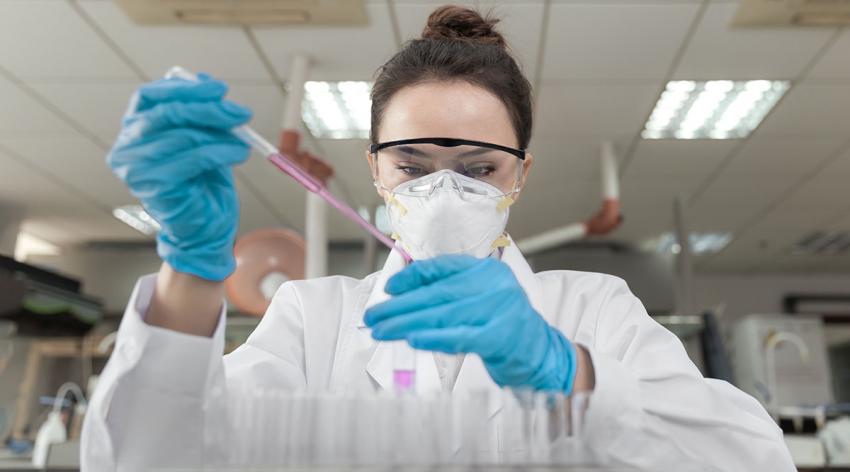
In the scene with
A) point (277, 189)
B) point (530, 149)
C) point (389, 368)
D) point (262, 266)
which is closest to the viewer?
point (389, 368)

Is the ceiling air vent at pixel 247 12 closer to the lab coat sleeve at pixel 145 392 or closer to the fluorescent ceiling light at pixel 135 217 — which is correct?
the lab coat sleeve at pixel 145 392

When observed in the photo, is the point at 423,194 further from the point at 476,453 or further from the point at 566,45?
the point at 566,45

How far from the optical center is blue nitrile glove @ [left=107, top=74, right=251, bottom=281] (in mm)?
638

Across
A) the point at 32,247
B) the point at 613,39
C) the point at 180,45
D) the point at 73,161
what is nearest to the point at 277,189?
the point at 73,161

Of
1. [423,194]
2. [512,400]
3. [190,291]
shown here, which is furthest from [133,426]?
[423,194]

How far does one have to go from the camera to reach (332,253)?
616cm

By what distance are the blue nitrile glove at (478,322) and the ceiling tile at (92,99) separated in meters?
3.09

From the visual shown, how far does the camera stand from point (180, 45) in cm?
295

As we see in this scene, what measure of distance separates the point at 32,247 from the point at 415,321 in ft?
20.9

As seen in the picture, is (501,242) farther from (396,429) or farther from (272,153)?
(396,429)

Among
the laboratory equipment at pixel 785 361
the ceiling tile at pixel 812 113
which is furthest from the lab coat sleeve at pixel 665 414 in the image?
the laboratory equipment at pixel 785 361

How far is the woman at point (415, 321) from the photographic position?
0.62 meters

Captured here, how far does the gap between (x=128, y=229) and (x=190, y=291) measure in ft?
18.1

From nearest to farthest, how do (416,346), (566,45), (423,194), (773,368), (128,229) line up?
1. (416,346)
2. (423,194)
3. (566,45)
4. (773,368)
5. (128,229)
